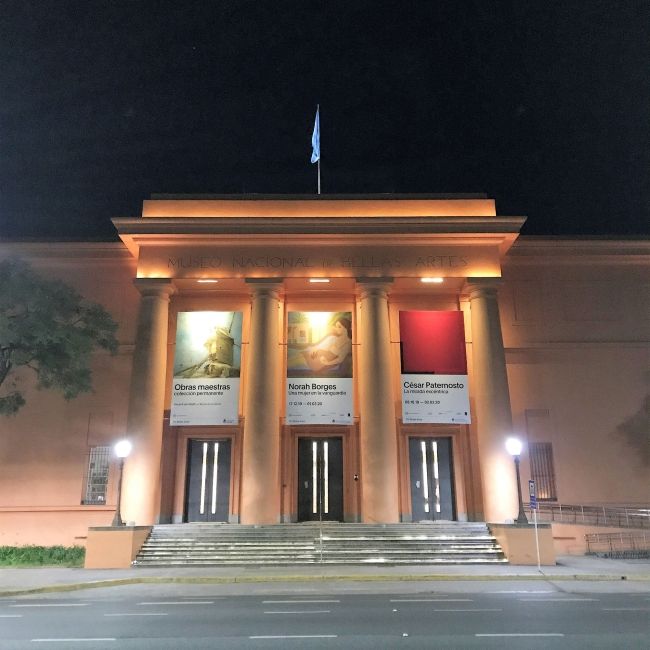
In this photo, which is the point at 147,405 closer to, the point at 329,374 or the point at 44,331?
the point at 44,331

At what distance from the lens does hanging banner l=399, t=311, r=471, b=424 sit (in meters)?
21.7

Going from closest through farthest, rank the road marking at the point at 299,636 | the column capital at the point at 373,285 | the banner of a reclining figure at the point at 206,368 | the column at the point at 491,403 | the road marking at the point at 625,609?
the road marking at the point at 299,636, the road marking at the point at 625,609, the column at the point at 491,403, the banner of a reclining figure at the point at 206,368, the column capital at the point at 373,285

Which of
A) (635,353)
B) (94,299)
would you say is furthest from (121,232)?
(635,353)

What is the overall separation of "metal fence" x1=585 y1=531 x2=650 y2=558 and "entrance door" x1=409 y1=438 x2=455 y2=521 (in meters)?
4.87

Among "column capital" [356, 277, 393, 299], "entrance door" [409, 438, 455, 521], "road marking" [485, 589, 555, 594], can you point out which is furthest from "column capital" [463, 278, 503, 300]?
"road marking" [485, 589, 555, 594]

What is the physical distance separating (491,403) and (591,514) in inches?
231

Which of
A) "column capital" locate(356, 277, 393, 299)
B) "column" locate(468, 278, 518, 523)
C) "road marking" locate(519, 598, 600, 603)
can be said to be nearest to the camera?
"road marking" locate(519, 598, 600, 603)

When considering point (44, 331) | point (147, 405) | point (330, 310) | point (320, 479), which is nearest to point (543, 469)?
point (320, 479)

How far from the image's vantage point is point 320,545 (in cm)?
1822

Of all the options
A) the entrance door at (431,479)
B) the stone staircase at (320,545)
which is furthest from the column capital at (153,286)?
the entrance door at (431,479)

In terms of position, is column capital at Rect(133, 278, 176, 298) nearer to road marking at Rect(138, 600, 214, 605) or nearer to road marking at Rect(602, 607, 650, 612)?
road marking at Rect(138, 600, 214, 605)

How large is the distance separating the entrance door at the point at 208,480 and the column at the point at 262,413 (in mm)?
2445

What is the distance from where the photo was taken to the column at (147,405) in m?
20.3

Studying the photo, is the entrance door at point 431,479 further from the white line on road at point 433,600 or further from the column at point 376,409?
the white line on road at point 433,600
